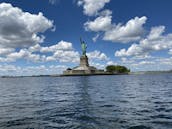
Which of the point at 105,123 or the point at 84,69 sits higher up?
the point at 84,69

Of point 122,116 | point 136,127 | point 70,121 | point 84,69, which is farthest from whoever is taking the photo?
point 84,69

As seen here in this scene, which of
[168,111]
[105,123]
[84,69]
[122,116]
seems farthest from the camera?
[84,69]

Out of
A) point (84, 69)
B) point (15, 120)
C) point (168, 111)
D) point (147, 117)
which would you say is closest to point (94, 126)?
point (147, 117)

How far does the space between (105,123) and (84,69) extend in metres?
173

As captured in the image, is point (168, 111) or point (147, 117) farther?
point (168, 111)

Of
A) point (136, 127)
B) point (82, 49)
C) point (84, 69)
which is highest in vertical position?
point (82, 49)

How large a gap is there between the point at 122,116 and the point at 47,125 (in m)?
6.10

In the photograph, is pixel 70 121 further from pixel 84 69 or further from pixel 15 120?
pixel 84 69

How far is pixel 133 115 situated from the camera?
18.5 m

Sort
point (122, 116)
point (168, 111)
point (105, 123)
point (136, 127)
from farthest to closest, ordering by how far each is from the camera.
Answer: point (168, 111)
point (122, 116)
point (105, 123)
point (136, 127)

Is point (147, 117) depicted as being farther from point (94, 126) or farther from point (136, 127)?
point (94, 126)

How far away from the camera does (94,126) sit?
15.3 metres

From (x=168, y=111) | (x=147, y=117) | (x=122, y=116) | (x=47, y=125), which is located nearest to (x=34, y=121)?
(x=47, y=125)

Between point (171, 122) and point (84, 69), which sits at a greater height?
point (84, 69)
